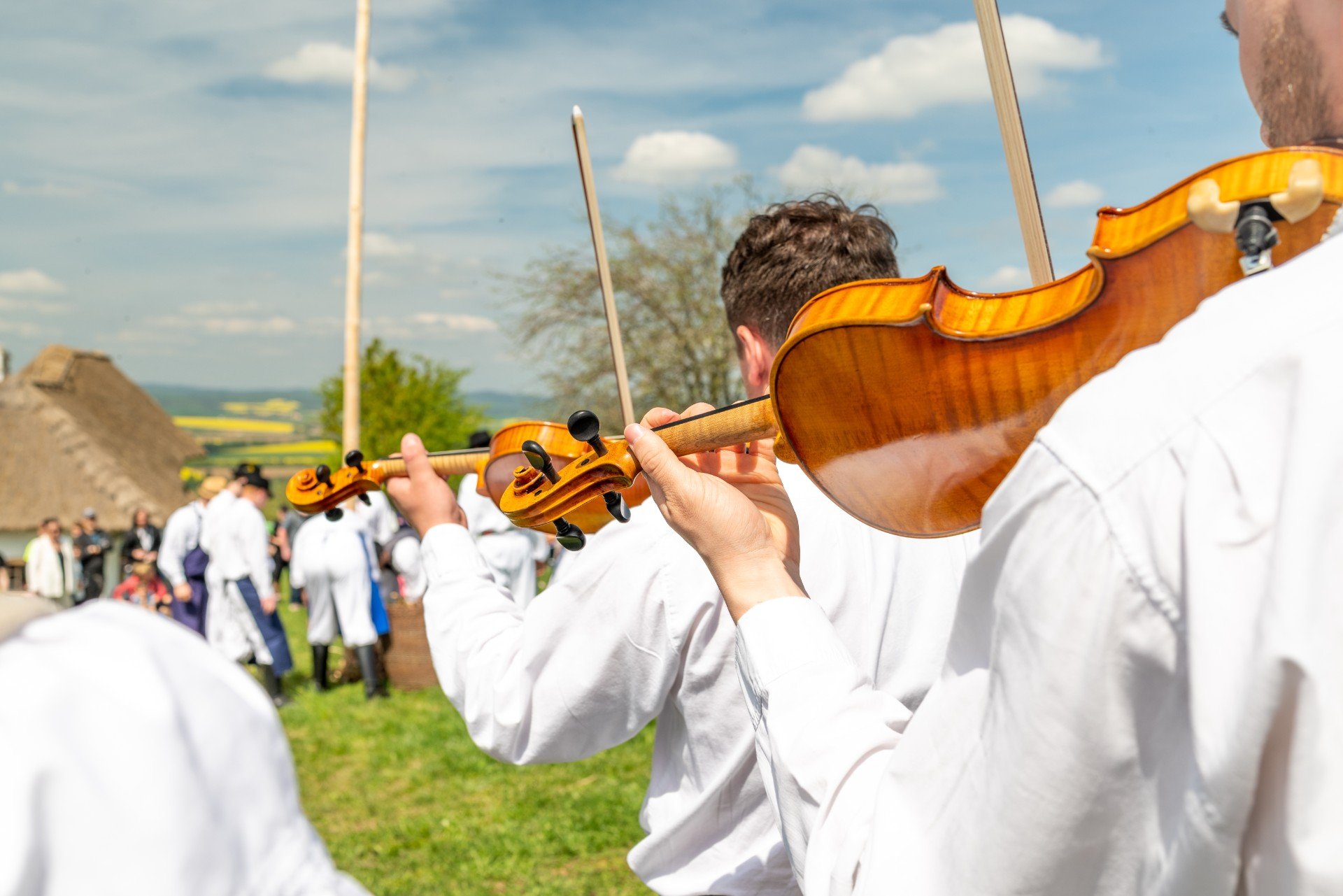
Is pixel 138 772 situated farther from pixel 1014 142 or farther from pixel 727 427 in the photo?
pixel 1014 142

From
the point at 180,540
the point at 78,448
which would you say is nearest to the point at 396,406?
the point at 78,448

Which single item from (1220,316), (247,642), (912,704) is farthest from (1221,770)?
(247,642)

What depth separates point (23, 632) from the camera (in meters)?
0.65

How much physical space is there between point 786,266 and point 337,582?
7.13 metres

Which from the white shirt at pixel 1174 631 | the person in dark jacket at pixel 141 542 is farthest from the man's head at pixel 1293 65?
the person in dark jacket at pixel 141 542

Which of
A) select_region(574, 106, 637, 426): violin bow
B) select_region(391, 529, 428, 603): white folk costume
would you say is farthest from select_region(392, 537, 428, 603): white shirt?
select_region(574, 106, 637, 426): violin bow

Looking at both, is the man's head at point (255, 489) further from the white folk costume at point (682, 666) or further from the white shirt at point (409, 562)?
the white folk costume at point (682, 666)

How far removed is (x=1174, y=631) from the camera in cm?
71

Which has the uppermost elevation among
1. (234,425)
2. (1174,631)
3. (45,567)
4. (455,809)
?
(234,425)

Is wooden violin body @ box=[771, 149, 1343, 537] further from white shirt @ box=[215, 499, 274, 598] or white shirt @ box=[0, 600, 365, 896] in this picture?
white shirt @ box=[215, 499, 274, 598]

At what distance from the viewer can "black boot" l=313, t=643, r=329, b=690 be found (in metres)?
8.75

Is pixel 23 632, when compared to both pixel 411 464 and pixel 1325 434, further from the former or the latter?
pixel 411 464

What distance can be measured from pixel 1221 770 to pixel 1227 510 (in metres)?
0.17

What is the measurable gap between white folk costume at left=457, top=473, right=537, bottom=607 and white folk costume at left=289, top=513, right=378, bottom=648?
1002 millimetres
